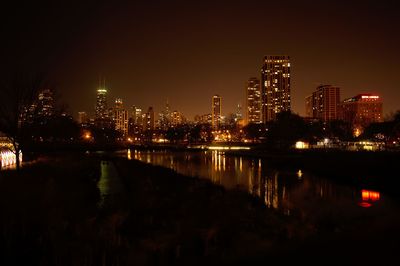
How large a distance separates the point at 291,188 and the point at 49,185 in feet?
60.1

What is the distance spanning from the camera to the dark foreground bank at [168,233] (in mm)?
11688

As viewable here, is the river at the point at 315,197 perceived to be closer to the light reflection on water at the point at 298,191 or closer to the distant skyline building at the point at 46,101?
the light reflection on water at the point at 298,191

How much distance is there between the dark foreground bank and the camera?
11688 millimetres

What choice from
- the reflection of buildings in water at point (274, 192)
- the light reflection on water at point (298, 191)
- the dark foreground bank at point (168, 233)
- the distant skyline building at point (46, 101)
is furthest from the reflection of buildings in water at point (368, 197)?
the distant skyline building at point (46, 101)

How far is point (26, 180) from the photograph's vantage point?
2181cm

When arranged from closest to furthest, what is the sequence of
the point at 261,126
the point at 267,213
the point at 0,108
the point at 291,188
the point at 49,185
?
the point at 267,213, the point at 49,185, the point at 0,108, the point at 291,188, the point at 261,126

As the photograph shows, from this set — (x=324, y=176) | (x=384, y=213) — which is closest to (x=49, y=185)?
(x=384, y=213)

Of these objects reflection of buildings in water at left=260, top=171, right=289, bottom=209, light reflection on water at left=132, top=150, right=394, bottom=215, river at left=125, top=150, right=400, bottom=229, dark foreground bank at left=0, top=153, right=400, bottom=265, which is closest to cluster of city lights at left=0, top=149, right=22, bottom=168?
dark foreground bank at left=0, top=153, right=400, bottom=265

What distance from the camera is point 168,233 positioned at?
14.0 meters

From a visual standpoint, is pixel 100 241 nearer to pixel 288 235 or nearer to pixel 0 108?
pixel 288 235

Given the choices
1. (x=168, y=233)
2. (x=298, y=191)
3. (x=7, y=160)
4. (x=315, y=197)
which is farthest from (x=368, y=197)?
(x=7, y=160)

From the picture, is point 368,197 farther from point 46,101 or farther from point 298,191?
point 46,101

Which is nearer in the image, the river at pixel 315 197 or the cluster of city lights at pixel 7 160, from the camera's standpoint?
the river at pixel 315 197

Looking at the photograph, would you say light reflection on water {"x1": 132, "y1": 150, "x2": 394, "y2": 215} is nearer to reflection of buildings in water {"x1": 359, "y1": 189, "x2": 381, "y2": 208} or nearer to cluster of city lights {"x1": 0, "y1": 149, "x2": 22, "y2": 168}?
reflection of buildings in water {"x1": 359, "y1": 189, "x2": 381, "y2": 208}
